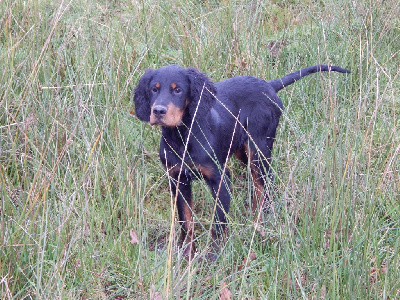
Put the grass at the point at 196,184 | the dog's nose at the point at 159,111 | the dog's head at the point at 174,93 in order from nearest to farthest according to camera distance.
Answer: the grass at the point at 196,184
the dog's nose at the point at 159,111
the dog's head at the point at 174,93

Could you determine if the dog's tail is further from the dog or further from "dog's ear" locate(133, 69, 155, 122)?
"dog's ear" locate(133, 69, 155, 122)

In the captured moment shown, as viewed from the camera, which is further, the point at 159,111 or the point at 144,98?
the point at 144,98

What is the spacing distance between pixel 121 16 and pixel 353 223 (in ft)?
11.9

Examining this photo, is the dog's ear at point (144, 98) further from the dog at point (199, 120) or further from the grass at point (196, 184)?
the grass at point (196, 184)

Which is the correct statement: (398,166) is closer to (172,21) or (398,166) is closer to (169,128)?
(169,128)

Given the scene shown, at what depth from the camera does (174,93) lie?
337cm

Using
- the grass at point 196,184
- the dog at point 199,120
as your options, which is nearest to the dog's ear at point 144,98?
the dog at point 199,120

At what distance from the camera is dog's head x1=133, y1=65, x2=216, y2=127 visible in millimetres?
3303

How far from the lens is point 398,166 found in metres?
3.22

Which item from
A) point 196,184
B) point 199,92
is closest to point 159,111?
point 199,92

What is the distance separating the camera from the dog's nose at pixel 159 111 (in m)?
3.14

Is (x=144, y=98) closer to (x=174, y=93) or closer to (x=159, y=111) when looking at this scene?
(x=174, y=93)

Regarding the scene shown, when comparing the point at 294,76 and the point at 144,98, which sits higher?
the point at 294,76

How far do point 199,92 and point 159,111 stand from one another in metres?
0.39
